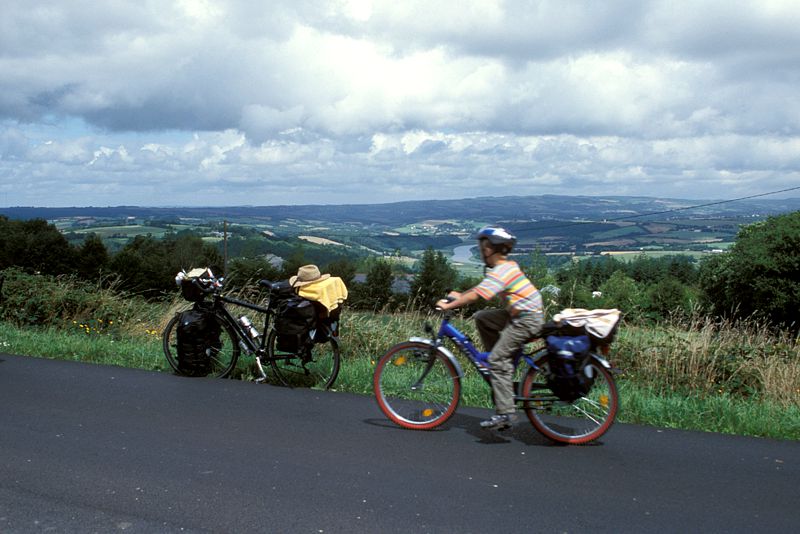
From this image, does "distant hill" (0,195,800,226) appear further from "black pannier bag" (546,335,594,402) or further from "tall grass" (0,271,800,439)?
"black pannier bag" (546,335,594,402)

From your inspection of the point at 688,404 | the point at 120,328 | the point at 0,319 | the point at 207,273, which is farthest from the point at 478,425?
the point at 0,319

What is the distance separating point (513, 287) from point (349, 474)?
76.1 inches

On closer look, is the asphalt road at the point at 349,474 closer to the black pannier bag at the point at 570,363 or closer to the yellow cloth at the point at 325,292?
the black pannier bag at the point at 570,363

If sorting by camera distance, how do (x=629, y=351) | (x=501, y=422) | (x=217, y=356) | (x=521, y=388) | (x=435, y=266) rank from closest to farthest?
(x=501, y=422) < (x=521, y=388) < (x=217, y=356) < (x=629, y=351) < (x=435, y=266)

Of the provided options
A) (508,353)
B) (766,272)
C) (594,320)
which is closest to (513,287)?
(508,353)

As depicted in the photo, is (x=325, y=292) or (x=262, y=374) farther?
(x=262, y=374)

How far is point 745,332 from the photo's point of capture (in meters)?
10.2

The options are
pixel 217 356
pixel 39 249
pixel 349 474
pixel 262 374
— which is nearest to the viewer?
pixel 349 474

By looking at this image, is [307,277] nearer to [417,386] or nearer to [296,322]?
[296,322]

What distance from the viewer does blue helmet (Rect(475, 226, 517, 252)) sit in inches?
232

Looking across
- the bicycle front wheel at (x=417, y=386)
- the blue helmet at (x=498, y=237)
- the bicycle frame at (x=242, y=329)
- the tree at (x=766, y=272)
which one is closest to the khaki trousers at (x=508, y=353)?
the bicycle front wheel at (x=417, y=386)

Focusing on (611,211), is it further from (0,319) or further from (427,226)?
(0,319)

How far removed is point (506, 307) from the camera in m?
6.04

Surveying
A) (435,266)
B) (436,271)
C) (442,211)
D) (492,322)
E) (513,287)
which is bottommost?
(436,271)
